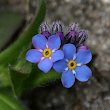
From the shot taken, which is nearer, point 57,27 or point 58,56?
point 58,56

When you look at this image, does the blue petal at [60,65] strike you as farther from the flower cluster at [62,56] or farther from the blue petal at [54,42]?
the blue petal at [54,42]

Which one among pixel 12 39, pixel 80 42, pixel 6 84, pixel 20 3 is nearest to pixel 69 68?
pixel 80 42

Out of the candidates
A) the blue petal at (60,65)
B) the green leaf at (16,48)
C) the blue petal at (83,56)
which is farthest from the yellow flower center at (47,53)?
the green leaf at (16,48)

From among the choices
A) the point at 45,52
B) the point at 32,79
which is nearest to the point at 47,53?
the point at 45,52

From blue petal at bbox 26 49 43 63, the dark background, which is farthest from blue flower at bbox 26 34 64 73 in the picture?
the dark background

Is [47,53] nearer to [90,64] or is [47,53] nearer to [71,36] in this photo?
[71,36]

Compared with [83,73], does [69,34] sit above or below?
above
